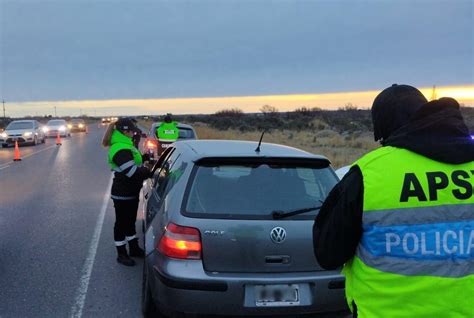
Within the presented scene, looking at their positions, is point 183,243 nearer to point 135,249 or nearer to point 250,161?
point 250,161

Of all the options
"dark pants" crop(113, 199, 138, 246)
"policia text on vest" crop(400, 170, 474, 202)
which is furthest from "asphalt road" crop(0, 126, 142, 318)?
"policia text on vest" crop(400, 170, 474, 202)

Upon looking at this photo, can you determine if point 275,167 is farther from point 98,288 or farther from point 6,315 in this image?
point 6,315

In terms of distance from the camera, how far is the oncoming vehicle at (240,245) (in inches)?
143

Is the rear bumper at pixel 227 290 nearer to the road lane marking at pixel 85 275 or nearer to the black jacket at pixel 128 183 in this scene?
the road lane marking at pixel 85 275

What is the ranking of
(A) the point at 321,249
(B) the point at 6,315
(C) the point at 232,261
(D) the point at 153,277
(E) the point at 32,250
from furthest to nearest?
(E) the point at 32,250 → (B) the point at 6,315 → (D) the point at 153,277 → (C) the point at 232,261 → (A) the point at 321,249

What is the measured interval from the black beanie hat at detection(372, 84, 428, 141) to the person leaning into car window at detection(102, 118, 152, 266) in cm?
406

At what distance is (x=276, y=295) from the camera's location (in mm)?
3652

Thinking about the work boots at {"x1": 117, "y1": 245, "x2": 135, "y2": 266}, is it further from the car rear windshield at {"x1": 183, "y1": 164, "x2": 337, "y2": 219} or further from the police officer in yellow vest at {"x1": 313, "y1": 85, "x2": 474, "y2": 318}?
the police officer in yellow vest at {"x1": 313, "y1": 85, "x2": 474, "y2": 318}

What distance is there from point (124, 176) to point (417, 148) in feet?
14.7

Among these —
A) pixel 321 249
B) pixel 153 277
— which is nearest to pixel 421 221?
pixel 321 249

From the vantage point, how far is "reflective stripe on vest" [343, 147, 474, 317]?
1917 mm

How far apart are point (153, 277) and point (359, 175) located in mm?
2455

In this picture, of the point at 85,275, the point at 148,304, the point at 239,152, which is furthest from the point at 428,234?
the point at 85,275

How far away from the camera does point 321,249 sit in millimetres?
2143
